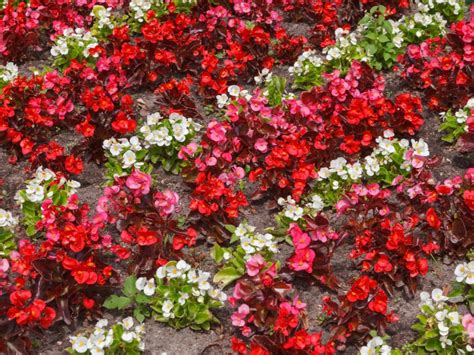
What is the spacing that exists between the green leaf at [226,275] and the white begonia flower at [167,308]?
468 mm

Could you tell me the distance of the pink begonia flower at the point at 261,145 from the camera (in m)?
5.77

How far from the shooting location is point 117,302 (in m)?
4.79

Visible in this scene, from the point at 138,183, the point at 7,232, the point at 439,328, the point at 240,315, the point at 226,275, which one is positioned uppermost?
the point at 138,183

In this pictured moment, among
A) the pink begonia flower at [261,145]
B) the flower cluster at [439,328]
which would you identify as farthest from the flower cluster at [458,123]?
the flower cluster at [439,328]

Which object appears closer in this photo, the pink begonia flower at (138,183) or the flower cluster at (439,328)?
the flower cluster at (439,328)

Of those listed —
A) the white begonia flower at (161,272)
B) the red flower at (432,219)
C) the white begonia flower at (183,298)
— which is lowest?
the white begonia flower at (183,298)

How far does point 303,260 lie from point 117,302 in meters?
1.34

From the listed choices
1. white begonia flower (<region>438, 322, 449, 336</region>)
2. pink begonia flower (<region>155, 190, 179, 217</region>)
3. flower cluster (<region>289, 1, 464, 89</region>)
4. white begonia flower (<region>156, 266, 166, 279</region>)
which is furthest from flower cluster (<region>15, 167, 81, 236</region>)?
white begonia flower (<region>438, 322, 449, 336</region>)

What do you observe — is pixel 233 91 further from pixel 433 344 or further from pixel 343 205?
pixel 433 344

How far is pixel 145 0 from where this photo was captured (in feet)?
24.5

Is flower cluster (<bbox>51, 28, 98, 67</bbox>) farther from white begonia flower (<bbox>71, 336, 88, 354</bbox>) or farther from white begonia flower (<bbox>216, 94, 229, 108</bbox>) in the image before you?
white begonia flower (<bbox>71, 336, 88, 354</bbox>)

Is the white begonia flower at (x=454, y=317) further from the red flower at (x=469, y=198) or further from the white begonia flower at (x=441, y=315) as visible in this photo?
the red flower at (x=469, y=198)

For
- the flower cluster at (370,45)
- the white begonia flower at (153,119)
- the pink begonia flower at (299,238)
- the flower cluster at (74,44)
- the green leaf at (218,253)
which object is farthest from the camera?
the flower cluster at (74,44)

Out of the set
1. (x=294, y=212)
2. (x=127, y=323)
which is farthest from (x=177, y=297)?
(x=294, y=212)
